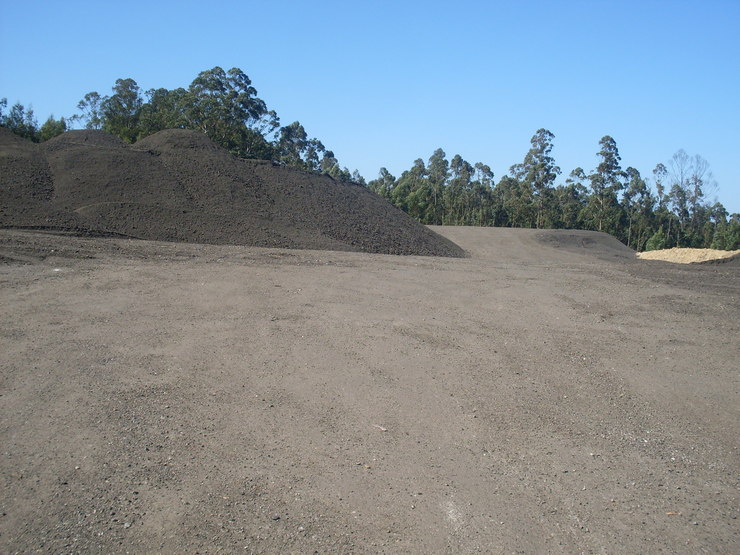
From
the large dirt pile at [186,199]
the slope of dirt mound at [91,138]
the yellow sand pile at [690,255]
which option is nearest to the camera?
the large dirt pile at [186,199]

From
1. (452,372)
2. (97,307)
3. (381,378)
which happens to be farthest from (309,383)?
(97,307)

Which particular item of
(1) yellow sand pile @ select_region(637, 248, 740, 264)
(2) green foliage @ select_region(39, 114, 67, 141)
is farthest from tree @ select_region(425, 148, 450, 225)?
(2) green foliage @ select_region(39, 114, 67, 141)

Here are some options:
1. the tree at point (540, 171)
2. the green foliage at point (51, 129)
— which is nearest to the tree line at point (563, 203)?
the tree at point (540, 171)

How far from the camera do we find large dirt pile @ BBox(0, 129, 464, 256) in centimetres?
1750

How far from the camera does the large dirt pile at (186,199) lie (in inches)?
689

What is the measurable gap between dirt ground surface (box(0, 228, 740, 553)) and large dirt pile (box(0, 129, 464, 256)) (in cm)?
562

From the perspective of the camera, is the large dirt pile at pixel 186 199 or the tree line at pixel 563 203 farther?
the tree line at pixel 563 203

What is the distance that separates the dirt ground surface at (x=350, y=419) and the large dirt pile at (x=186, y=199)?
5.62m

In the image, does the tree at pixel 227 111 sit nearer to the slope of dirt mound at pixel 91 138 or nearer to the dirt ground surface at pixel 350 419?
the slope of dirt mound at pixel 91 138

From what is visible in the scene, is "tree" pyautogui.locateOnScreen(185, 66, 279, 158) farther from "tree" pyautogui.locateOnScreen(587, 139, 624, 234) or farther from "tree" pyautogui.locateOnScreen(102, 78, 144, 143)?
"tree" pyautogui.locateOnScreen(587, 139, 624, 234)

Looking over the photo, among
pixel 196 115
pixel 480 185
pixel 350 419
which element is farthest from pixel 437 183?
pixel 350 419

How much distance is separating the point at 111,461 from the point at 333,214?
18470mm

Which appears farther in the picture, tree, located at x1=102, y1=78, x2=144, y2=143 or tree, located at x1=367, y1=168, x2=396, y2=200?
tree, located at x1=367, y1=168, x2=396, y2=200

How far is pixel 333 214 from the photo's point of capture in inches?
899
